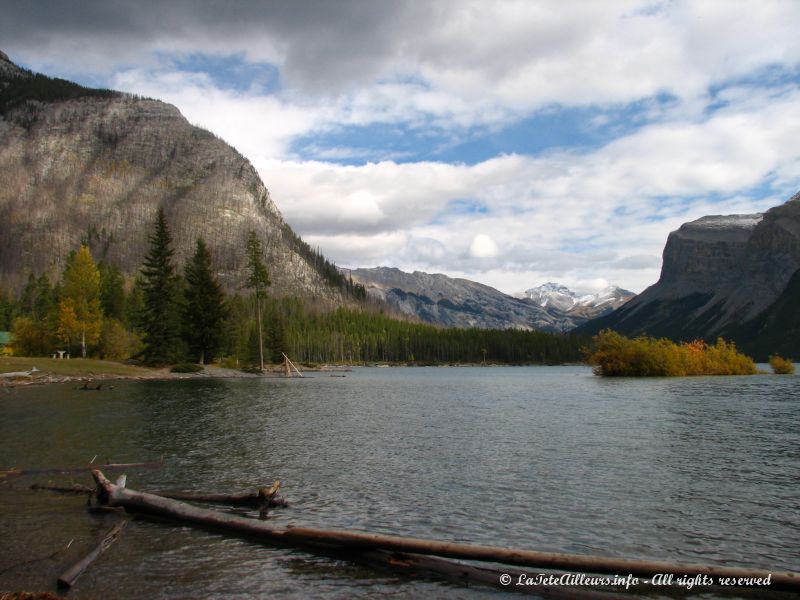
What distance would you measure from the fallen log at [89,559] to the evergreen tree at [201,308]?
90621 mm

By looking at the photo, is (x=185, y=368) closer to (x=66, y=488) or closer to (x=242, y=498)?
(x=66, y=488)

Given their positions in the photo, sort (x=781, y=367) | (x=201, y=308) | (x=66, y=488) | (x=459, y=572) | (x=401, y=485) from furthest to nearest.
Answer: (x=781, y=367) → (x=201, y=308) → (x=401, y=485) → (x=66, y=488) → (x=459, y=572)

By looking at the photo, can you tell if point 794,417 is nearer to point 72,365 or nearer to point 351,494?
point 351,494

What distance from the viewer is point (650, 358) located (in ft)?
394

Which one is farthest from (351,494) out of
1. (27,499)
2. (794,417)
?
(794,417)

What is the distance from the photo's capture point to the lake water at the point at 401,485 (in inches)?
582

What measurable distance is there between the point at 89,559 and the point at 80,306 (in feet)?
324

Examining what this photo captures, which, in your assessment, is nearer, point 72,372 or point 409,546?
point 409,546

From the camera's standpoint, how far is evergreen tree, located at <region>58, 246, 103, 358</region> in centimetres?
9825

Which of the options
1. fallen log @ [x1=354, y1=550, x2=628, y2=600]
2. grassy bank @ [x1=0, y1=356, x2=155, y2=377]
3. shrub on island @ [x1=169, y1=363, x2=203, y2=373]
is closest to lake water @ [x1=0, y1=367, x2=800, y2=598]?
fallen log @ [x1=354, y1=550, x2=628, y2=600]

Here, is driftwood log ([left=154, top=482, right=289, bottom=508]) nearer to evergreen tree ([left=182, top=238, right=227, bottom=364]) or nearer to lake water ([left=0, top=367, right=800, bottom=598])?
lake water ([left=0, top=367, right=800, bottom=598])

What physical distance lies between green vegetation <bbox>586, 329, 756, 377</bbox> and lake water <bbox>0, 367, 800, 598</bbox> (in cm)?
7256

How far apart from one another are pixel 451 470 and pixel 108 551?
15.6m

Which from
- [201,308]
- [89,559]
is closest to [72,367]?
[201,308]
